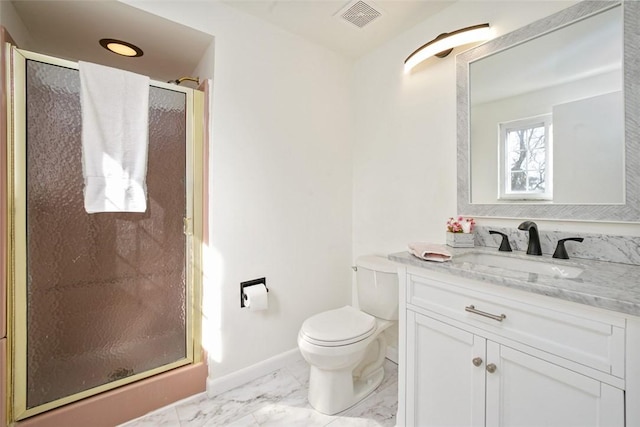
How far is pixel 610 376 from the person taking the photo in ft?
2.40

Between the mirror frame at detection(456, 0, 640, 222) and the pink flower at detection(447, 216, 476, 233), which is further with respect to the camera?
the pink flower at detection(447, 216, 476, 233)

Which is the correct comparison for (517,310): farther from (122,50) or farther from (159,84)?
(122,50)

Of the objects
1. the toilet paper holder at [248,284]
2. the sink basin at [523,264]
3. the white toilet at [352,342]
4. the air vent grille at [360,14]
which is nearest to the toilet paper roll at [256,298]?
the toilet paper holder at [248,284]

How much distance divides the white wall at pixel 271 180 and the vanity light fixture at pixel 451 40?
75 centimetres

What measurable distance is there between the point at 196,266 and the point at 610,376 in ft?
5.86

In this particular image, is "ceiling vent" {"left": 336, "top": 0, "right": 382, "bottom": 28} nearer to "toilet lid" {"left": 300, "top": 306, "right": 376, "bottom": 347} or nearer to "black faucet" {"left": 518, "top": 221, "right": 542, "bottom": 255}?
"black faucet" {"left": 518, "top": 221, "right": 542, "bottom": 255}

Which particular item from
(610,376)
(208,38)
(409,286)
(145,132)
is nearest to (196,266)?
(145,132)

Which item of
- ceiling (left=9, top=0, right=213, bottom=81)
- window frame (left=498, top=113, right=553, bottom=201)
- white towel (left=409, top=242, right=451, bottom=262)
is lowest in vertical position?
white towel (left=409, top=242, right=451, bottom=262)

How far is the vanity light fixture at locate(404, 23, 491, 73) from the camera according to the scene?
1445mm

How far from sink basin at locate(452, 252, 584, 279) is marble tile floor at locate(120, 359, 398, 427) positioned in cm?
93

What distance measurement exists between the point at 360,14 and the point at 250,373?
2.33m

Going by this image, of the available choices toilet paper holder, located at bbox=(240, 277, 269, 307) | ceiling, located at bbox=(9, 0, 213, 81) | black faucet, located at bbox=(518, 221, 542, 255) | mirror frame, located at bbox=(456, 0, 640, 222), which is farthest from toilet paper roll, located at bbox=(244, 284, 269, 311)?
ceiling, located at bbox=(9, 0, 213, 81)

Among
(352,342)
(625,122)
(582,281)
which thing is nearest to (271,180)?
(352,342)

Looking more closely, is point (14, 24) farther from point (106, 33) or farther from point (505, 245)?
point (505, 245)
